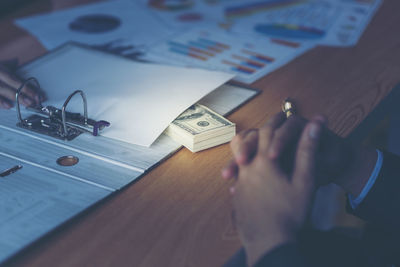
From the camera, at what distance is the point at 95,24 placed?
4.24 ft

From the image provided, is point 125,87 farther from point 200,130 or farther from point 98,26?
point 98,26

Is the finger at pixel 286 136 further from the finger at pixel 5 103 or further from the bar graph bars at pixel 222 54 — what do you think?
the finger at pixel 5 103

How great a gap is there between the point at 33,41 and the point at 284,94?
730 millimetres

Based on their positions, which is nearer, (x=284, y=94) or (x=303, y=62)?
(x=284, y=94)

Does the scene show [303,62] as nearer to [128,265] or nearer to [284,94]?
[284,94]

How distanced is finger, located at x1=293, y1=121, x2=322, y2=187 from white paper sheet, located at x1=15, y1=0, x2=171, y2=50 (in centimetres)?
71

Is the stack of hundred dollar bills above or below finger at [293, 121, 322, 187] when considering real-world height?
below

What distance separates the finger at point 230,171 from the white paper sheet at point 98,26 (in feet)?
2.23

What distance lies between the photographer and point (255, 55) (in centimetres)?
111

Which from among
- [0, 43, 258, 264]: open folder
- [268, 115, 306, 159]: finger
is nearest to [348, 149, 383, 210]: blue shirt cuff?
[268, 115, 306, 159]: finger

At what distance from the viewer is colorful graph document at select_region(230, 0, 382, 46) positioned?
123 cm

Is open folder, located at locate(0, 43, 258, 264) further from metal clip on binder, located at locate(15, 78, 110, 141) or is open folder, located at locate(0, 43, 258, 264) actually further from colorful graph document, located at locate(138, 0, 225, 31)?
colorful graph document, located at locate(138, 0, 225, 31)

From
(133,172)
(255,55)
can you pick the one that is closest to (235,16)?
(255,55)

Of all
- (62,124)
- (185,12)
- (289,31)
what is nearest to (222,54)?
(289,31)
